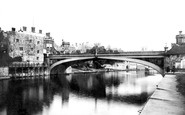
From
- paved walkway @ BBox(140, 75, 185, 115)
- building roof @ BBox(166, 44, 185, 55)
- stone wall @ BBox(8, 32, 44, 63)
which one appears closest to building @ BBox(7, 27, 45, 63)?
stone wall @ BBox(8, 32, 44, 63)

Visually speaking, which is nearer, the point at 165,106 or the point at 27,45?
the point at 165,106

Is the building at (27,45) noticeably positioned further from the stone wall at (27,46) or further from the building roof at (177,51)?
Answer: the building roof at (177,51)

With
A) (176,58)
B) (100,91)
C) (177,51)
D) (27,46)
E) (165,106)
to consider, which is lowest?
(100,91)

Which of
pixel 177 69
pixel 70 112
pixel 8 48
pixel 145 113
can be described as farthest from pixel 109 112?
pixel 8 48

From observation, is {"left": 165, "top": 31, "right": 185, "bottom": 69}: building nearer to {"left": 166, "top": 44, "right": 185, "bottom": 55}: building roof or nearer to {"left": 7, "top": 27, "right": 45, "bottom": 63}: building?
{"left": 166, "top": 44, "right": 185, "bottom": 55}: building roof

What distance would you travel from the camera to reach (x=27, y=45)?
60125 mm

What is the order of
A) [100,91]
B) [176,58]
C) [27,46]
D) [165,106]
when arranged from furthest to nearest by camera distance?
[27,46] → [176,58] → [100,91] → [165,106]

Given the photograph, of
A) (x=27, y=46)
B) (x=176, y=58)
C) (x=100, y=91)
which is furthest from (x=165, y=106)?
(x=27, y=46)

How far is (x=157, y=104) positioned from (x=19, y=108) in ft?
42.3

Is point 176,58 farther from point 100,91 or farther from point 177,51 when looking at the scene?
point 100,91

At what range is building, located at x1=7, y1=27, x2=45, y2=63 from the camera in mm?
56969

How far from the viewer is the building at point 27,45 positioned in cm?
5697

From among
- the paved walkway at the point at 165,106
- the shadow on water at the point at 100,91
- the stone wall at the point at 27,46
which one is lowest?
the shadow on water at the point at 100,91

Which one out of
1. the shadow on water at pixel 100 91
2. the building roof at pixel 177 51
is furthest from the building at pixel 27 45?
the building roof at pixel 177 51
